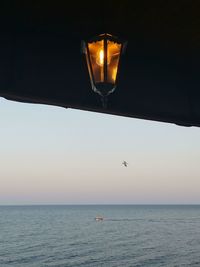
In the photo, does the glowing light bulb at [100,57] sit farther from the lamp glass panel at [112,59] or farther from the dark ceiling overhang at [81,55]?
the dark ceiling overhang at [81,55]

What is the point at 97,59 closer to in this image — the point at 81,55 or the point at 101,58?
the point at 101,58

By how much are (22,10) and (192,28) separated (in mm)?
1975

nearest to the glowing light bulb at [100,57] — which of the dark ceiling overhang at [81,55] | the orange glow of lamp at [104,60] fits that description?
the orange glow of lamp at [104,60]

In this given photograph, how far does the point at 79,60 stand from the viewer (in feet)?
16.7

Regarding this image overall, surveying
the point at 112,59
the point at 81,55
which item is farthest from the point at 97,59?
the point at 81,55

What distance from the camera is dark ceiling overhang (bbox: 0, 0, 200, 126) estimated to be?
430 cm

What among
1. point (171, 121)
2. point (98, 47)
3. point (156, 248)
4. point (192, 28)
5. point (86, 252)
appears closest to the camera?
point (98, 47)

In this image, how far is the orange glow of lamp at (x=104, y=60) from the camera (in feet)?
12.6

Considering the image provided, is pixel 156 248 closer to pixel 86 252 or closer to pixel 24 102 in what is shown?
pixel 86 252

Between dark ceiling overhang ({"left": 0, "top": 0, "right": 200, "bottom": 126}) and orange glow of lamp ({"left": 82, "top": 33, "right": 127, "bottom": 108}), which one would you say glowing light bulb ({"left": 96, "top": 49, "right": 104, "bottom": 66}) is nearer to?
orange glow of lamp ({"left": 82, "top": 33, "right": 127, "bottom": 108})

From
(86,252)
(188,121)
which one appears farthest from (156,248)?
(188,121)

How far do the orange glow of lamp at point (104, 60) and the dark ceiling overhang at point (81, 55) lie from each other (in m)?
0.42

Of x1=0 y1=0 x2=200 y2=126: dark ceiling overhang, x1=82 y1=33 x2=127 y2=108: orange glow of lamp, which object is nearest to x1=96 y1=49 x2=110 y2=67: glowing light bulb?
x1=82 y1=33 x2=127 y2=108: orange glow of lamp

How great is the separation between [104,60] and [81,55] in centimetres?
125
